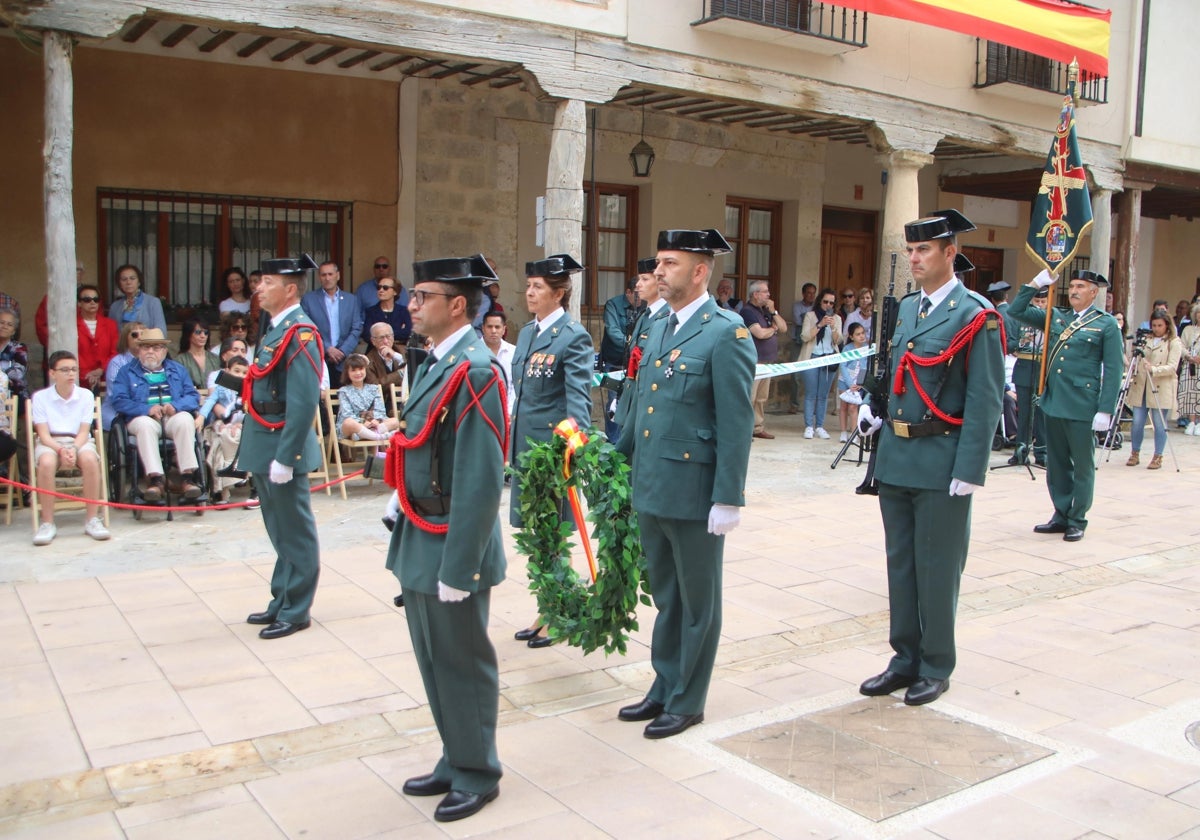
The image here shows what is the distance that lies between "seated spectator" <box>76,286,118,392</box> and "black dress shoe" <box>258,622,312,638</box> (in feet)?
15.6

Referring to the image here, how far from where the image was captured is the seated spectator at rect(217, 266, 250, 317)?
34.3 ft

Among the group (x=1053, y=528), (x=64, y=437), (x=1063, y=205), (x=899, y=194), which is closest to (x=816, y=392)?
(x=899, y=194)

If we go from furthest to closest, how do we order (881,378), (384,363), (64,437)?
(384,363) < (64,437) < (881,378)

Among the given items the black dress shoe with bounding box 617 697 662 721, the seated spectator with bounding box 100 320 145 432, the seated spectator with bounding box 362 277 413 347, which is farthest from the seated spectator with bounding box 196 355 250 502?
the black dress shoe with bounding box 617 697 662 721


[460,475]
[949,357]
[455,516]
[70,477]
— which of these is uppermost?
[949,357]

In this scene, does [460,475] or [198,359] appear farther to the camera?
[198,359]

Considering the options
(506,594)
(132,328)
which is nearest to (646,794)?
(506,594)

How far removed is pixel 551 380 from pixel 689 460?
153 centimetres

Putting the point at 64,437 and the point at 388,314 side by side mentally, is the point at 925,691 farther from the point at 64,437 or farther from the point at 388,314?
the point at 388,314

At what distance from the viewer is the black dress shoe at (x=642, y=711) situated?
171 inches

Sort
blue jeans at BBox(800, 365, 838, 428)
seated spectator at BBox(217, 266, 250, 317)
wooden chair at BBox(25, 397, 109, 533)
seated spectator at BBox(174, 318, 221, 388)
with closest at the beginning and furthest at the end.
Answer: wooden chair at BBox(25, 397, 109, 533)
seated spectator at BBox(174, 318, 221, 388)
seated spectator at BBox(217, 266, 250, 317)
blue jeans at BBox(800, 365, 838, 428)

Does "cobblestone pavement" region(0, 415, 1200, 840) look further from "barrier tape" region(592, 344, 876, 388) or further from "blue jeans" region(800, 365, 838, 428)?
"blue jeans" region(800, 365, 838, 428)

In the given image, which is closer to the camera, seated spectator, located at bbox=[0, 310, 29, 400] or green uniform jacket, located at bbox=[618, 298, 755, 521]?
green uniform jacket, located at bbox=[618, 298, 755, 521]

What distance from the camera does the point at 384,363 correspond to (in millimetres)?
10023
